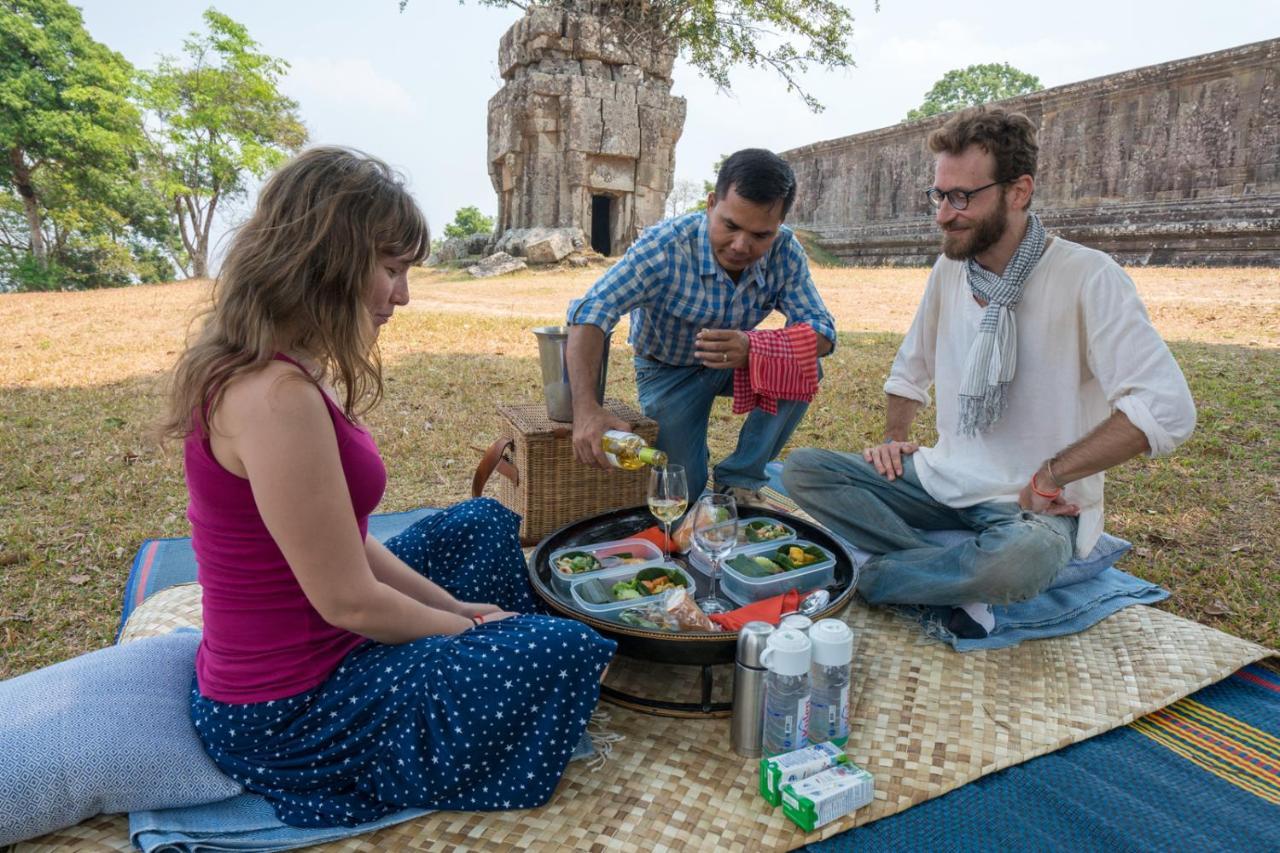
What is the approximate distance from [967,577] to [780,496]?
1.81m

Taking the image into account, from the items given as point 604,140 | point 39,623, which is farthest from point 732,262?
point 604,140

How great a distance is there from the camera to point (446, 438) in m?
6.04

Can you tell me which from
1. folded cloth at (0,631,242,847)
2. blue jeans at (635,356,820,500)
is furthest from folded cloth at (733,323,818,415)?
folded cloth at (0,631,242,847)

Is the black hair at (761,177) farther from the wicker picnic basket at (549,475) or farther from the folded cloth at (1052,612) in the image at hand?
the folded cloth at (1052,612)

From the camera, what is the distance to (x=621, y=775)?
7.40 ft

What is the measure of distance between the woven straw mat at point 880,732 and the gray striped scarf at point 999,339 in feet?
3.22

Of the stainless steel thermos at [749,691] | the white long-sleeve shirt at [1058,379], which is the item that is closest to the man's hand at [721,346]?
the white long-sleeve shirt at [1058,379]

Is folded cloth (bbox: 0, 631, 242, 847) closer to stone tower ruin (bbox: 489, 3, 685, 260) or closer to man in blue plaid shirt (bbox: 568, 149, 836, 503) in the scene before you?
man in blue plaid shirt (bbox: 568, 149, 836, 503)

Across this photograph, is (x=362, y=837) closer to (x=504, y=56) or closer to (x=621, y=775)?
(x=621, y=775)

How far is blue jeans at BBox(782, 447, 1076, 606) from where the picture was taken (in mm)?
2822

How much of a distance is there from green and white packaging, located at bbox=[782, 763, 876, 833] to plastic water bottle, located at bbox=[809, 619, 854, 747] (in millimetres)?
143

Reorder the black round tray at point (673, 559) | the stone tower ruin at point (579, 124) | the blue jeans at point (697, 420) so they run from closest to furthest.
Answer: the black round tray at point (673, 559), the blue jeans at point (697, 420), the stone tower ruin at point (579, 124)

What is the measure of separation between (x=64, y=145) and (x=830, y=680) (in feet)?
98.1

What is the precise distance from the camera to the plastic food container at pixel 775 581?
2630 mm
